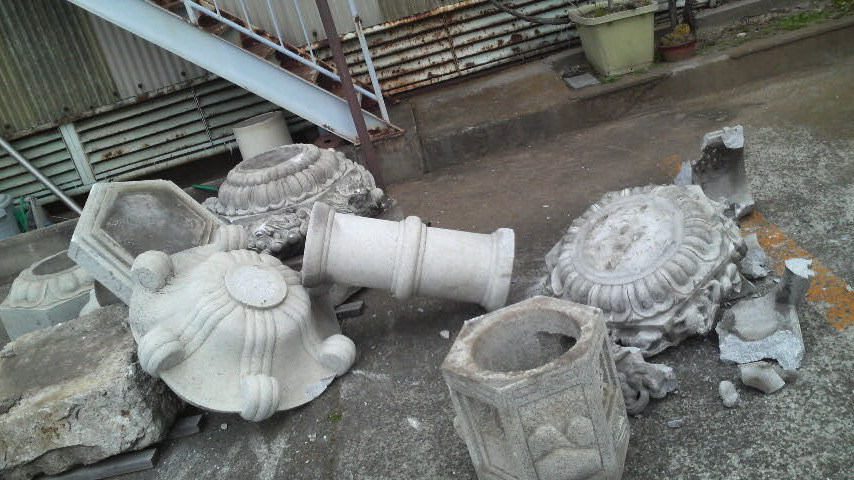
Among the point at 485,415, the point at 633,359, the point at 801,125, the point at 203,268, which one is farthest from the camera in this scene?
the point at 801,125

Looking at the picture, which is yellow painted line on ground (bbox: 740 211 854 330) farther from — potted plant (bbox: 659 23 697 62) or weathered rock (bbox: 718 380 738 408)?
potted plant (bbox: 659 23 697 62)

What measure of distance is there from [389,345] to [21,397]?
1739mm

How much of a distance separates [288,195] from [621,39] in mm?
3257

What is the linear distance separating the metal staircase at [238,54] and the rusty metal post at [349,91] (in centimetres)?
34

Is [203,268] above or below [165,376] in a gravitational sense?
above

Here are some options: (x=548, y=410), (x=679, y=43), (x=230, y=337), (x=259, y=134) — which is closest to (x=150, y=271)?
(x=230, y=337)

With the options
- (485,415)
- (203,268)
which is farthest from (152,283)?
(485,415)

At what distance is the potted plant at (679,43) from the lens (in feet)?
18.1

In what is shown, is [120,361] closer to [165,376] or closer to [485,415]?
[165,376]

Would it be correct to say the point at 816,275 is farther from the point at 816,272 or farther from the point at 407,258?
the point at 407,258

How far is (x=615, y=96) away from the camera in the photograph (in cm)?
539

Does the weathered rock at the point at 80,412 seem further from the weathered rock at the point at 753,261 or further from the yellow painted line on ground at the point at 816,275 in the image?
the yellow painted line on ground at the point at 816,275

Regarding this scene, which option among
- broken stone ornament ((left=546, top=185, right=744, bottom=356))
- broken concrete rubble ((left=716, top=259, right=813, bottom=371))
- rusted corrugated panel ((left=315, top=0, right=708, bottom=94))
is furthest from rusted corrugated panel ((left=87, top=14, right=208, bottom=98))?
broken concrete rubble ((left=716, top=259, right=813, bottom=371))

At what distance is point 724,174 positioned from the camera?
11.7ft
